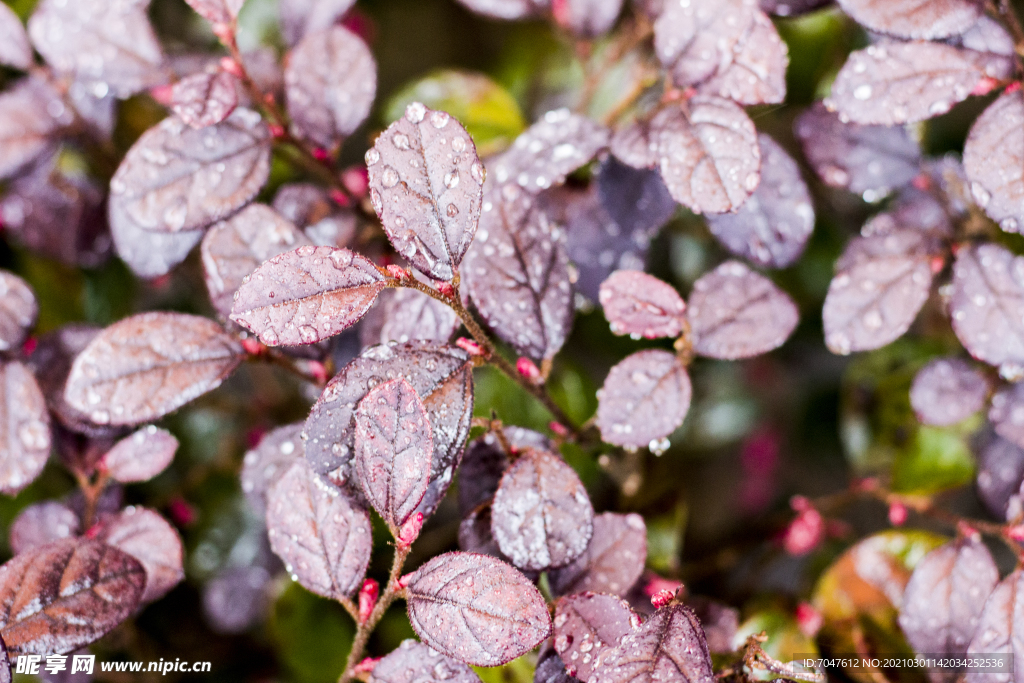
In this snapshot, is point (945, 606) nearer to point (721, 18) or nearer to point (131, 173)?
point (721, 18)

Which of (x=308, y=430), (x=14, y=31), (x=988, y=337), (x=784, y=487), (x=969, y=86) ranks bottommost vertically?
(x=784, y=487)

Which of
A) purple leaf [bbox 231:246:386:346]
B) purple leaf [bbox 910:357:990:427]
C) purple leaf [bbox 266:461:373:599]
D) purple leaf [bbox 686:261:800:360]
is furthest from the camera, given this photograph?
purple leaf [bbox 910:357:990:427]

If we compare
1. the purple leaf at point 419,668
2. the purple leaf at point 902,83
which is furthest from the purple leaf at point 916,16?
the purple leaf at point 419,668

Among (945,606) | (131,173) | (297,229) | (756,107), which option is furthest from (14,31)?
(945,606)

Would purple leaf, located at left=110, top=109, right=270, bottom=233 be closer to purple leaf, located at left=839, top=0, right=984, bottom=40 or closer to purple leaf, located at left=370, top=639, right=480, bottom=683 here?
purple leaf, located at left=370, top=639, right=480, bottom=683

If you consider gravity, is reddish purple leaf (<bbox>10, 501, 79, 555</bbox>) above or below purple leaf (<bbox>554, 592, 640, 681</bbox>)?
above

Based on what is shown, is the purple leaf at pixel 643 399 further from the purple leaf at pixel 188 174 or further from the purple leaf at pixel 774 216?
the purple leaf at pixel 188 174

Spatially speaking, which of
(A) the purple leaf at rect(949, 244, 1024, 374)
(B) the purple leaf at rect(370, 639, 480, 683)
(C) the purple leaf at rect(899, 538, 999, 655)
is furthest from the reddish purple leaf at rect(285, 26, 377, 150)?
(C) the purple leaf at rect(899, 538, 999, 655)
